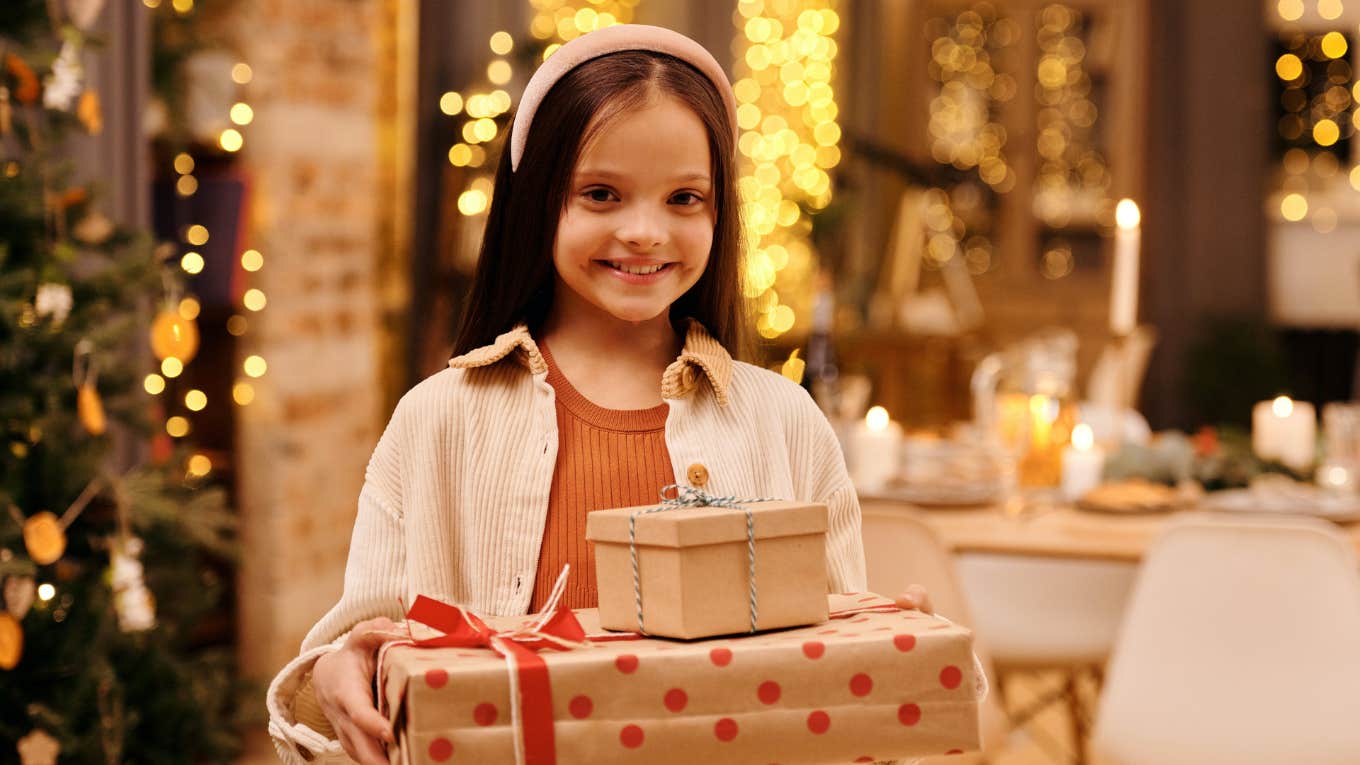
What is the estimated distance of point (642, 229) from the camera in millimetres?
1113

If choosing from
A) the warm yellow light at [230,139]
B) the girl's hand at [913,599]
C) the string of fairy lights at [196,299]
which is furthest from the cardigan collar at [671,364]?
the warm yellow light at [230,139]

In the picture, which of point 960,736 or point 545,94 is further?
point 545,94

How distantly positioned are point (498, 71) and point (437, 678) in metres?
4.22

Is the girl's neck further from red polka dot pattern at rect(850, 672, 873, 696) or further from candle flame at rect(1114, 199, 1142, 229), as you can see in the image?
candle flame at rect(1114, 199, 1142, 229)

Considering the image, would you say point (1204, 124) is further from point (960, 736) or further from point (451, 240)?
point (960, 736)

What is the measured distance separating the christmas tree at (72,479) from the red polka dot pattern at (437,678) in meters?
1.48

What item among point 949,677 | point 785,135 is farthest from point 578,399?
point 785,135

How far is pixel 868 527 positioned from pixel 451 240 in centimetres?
265

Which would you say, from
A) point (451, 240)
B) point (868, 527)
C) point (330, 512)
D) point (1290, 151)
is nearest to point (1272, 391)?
point (1290, 151)

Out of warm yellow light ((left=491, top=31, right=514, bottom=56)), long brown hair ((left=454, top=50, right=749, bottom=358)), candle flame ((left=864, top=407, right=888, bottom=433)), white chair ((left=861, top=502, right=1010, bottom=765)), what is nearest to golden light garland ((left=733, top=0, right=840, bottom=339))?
warm yellow light ((left=491, top=31, right=514, bottom=56))

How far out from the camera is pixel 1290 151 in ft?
25.3

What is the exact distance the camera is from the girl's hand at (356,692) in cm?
100

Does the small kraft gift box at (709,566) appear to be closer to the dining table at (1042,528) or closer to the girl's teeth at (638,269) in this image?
the girl's teeth at (638,269)

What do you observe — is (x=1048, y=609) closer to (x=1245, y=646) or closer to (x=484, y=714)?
(x=1245, y=646)
